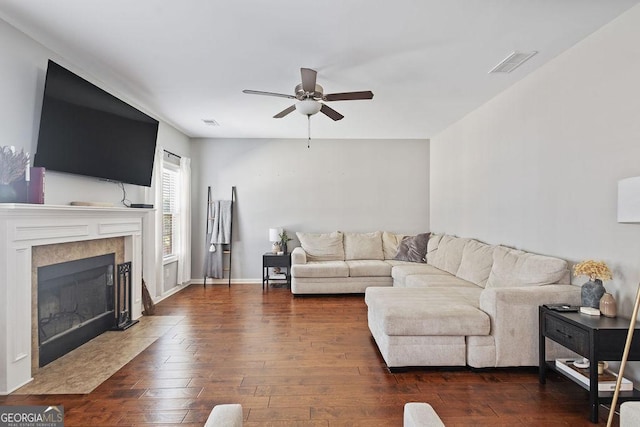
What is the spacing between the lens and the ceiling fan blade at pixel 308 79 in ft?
9.99

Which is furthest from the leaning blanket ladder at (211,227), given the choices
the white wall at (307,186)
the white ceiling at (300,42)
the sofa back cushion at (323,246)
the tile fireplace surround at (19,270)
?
the tile fireplace surround at (19,270)

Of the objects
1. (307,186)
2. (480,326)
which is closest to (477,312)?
(480,326)

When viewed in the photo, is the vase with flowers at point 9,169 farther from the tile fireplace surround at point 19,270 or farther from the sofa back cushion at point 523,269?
the sofa back cushion at point 523,269

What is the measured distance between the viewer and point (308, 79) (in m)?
3.14

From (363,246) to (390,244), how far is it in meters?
0.50

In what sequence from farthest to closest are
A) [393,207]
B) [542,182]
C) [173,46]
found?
[393,207]
[542,182]
[173,46]

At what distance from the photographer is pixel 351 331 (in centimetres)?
393

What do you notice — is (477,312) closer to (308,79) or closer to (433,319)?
(433,319)

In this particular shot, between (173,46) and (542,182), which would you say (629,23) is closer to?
(542,182)

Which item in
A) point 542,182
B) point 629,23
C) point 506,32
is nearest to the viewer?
point 629,23

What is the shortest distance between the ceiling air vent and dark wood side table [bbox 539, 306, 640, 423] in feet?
7.31

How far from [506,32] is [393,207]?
13.9ft

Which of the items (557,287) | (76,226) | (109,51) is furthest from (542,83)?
(76,226)

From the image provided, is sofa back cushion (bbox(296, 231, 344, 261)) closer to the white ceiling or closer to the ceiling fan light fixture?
the white ceiling
